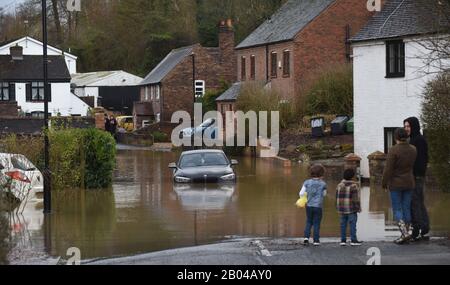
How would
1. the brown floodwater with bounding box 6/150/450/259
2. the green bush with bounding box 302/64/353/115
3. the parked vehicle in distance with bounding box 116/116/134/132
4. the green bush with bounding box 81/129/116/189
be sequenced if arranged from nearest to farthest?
the brown floodwater with bounding box 6/150/450/259 < the green bush with bounding box 81/129/116/189 < the green bush with bounding box 302/64/353/115 < the parked vehicle in distance with bounding box 116/116/134/132

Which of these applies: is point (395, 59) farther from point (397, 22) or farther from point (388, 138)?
point (388, 138)

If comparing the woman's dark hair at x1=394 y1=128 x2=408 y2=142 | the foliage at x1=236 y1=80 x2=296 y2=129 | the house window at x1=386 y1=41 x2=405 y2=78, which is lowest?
the woman's dark hair at x1=394 y1=128 x2=408 y2=142

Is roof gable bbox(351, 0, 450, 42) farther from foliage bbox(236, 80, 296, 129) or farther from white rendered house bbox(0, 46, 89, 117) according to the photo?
white rendered house bbox(0, 46, 89, 117)

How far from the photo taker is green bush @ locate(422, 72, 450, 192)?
22734 mm

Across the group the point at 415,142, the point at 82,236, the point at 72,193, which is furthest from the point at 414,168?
the point at 72,193

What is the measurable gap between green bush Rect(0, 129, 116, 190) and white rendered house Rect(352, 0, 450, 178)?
9.06m

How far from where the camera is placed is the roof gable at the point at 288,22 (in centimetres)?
5109

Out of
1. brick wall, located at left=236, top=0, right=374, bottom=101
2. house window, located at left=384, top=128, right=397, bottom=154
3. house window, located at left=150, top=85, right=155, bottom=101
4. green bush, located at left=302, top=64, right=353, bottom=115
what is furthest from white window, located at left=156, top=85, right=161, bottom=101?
house window, located at left=384, top=128, right=397, bottom=154

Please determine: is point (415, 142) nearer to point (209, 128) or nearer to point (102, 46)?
point (209, 128)

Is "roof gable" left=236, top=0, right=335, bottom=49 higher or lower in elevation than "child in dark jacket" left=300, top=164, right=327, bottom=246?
higher

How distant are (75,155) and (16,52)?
147 ft

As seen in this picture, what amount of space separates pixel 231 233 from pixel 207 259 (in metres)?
4.10

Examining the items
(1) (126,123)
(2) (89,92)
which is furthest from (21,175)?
(2) (89,92)

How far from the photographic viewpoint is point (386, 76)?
3114cm
